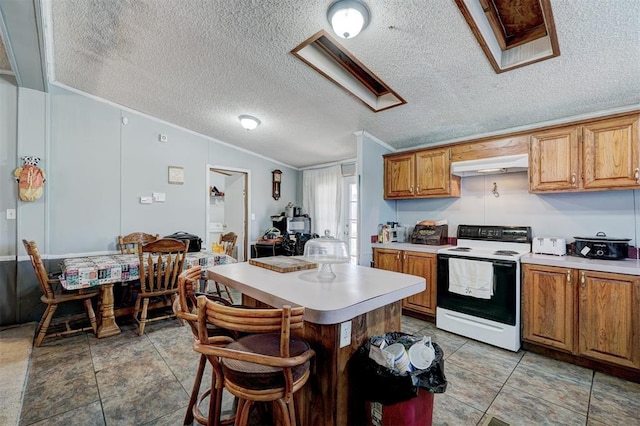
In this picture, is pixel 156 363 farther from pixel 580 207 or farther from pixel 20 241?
pixel 580 207

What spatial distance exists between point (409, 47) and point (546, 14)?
80 cm

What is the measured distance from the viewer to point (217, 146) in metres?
4.74

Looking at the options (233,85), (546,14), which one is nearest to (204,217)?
(233,85)

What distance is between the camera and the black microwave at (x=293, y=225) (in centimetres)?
534

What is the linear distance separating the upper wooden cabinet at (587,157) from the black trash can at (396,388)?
7.51ft

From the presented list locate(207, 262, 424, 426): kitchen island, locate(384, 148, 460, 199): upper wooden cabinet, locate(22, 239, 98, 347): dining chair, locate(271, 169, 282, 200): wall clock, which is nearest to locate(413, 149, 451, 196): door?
locate(384, 148, 460, 199): upper wooden cabinet

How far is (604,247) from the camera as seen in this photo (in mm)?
2477

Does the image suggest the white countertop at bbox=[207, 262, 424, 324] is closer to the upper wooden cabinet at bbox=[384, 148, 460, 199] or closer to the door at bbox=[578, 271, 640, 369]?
the door at bbox=[578, 271, 640, 369]

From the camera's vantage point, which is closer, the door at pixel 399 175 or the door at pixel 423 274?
the door at pixel 423 274

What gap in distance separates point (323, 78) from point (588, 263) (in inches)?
107

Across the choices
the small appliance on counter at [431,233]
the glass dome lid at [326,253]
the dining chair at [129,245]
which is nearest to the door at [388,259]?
the small appliance on counter at [431,233]

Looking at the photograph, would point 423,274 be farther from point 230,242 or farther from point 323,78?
point 230,242

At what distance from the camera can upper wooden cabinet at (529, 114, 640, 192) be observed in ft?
7.68

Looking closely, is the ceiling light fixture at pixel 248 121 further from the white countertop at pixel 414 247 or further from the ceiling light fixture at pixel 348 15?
the white countertop at pixel 414 247
